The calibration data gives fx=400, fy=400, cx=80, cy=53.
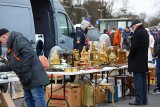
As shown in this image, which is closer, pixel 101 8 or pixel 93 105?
pixel 93 105

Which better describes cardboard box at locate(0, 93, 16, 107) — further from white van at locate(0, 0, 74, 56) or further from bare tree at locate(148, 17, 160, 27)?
bare tree at locate(148, 17, 160, 27)

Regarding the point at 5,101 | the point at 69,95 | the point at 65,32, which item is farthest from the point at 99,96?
the point at 65,32

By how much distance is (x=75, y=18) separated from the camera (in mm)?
44062

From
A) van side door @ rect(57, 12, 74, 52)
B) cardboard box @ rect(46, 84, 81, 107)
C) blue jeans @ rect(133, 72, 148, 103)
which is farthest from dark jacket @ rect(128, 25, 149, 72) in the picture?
van side door @ rect(57, 12, 74, 52)

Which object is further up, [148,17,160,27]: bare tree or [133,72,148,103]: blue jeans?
[148,17,160,27]: bare tree

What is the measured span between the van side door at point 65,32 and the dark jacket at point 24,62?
6.19 meters

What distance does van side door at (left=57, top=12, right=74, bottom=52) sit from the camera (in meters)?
12.2

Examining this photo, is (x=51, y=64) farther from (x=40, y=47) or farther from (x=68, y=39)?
(x=68, y=39)

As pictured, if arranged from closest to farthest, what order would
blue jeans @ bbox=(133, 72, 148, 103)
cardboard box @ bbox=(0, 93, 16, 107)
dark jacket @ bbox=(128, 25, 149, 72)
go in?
cardboard box @ bbox=(0, 93, 16, 107), dark jacket @ bbox=(128, 25, 149, 72), blue jeans @ bbox=(133, 72, 148, 103)

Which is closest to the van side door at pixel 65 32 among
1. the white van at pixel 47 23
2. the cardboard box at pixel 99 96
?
the white van at pixel 47 23

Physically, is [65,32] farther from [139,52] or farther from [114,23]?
[114,23]

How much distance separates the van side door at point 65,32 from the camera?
12.2 metres

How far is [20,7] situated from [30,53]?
4.83m

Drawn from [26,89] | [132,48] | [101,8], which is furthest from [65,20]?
[101,8]
